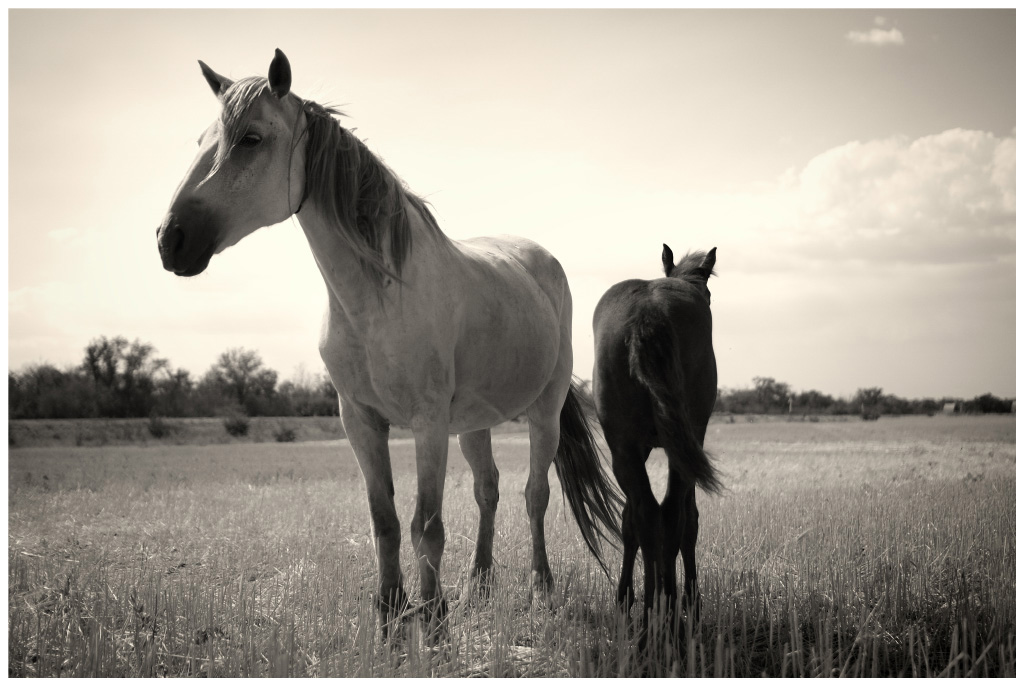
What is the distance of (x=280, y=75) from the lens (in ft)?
11.1

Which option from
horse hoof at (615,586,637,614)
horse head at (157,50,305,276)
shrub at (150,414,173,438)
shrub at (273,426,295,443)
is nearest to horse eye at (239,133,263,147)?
horse head at (157,50,305,276)

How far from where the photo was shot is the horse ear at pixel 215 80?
11.7 feet

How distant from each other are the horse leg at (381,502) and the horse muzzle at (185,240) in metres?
1.29

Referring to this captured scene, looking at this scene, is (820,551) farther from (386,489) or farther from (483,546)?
(386,489)

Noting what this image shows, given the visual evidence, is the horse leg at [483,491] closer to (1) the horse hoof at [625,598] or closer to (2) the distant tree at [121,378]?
(1) the horse hoof at [625,598]

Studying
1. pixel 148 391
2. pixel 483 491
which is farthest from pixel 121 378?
pixel 483 491

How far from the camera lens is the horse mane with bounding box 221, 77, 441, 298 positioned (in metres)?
3.43

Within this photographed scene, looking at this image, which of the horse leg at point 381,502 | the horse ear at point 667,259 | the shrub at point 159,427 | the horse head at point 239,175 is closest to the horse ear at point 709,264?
the horse ear at point 667,259

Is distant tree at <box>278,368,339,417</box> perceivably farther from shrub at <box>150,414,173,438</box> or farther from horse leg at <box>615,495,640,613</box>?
horse leg at <box>615,495,640,613</box>

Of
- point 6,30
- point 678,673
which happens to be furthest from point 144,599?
point 6,30

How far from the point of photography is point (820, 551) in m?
5.78

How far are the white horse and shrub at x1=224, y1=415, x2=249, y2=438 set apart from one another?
2699 cm

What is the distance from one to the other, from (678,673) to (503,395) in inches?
80.4

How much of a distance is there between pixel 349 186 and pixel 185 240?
2.87ft
